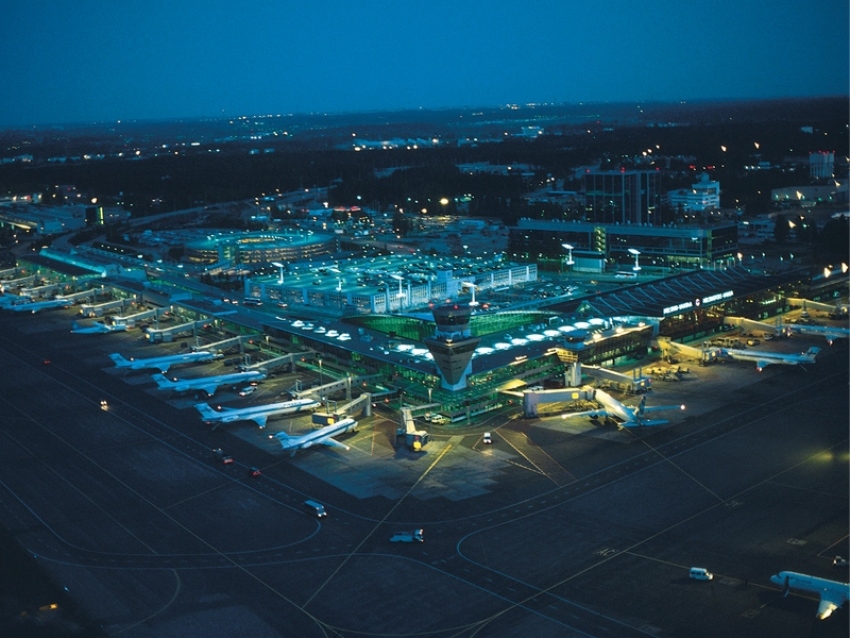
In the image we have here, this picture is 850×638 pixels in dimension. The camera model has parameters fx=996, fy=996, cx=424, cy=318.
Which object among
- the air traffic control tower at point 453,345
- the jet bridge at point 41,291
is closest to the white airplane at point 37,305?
the jet bridge at point 41,291

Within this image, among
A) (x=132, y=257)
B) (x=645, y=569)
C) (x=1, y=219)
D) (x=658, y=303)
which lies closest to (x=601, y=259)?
(x=658, y=303)

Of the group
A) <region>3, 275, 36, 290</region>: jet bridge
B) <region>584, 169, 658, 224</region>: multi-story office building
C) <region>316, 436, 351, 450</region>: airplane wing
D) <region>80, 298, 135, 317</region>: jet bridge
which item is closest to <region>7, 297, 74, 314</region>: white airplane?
<region>80, 298, 135, 317</region>: jet bridge

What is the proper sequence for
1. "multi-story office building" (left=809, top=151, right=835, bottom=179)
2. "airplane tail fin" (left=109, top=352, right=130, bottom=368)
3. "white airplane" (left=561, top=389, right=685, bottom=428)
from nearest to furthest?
Result: "white airplane" (left=561, top=389, right=685, bottom=428), "airplane tail fin" (left=109, top=352, right=130, bottom=368), "multi-story office building" (left=809, top=151, right=835, bottom=179)

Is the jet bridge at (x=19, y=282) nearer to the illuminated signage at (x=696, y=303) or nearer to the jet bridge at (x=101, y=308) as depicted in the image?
the jet bridge at (x=101, y=308)

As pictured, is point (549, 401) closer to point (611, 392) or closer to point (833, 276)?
point (611, 392)

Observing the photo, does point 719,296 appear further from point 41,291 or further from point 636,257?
point 41,291

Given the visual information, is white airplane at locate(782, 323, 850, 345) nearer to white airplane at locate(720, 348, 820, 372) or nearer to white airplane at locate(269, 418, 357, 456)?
white airplane at locate(720, 348, 820, 372)
